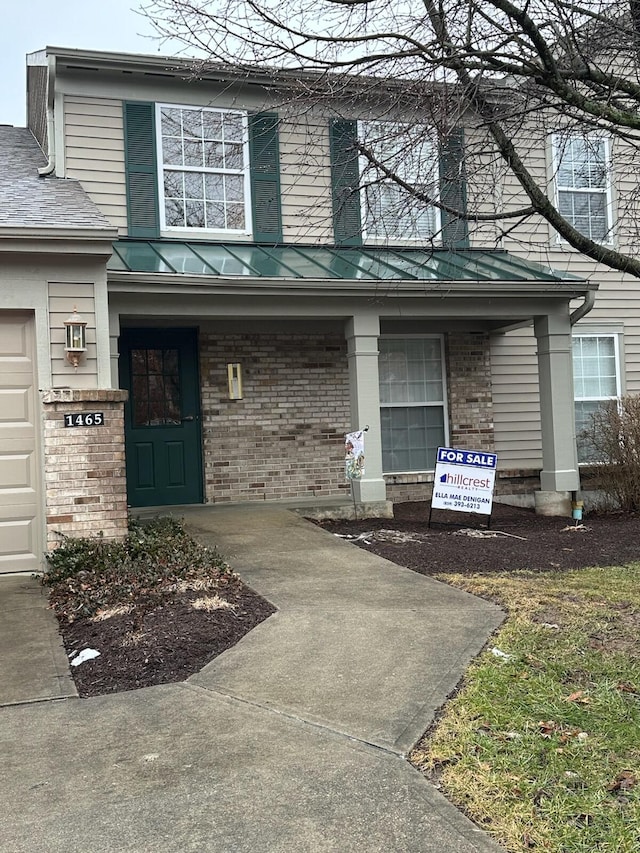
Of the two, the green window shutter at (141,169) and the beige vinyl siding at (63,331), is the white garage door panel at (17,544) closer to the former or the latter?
the beige vinyl siding at (63,331)

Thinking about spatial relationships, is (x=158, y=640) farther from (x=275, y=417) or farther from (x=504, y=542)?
(x=275, y=417)

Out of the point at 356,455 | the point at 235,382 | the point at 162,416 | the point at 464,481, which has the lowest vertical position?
the point at 464,481

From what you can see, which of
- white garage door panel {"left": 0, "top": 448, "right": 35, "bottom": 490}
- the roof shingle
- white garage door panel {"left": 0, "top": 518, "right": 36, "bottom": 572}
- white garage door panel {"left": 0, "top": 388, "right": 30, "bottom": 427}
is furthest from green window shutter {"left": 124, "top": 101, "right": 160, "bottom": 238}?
white garage door panel {"left": 0, "top": 518, "right": 36, "bottom": 572}

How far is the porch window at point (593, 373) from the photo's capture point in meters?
12.5

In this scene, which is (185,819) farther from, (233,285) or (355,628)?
(233,285)

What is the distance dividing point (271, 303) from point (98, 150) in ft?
10.4

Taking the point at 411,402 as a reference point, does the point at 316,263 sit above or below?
above

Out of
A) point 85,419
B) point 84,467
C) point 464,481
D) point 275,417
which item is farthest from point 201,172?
point 464,481

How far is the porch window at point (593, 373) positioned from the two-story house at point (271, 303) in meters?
0.87

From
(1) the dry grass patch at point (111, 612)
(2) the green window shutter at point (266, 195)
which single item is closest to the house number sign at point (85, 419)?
(1) the dry grass patch at point (111, 612)

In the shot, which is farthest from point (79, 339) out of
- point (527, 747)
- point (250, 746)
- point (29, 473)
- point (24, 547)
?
point (527, 747)

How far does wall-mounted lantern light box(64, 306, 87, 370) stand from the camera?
7211 mm

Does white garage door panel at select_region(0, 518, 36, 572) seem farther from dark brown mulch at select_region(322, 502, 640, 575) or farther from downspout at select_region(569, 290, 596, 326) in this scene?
downspout at select_region(569, 290, 596, 326)

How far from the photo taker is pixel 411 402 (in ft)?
38.5
